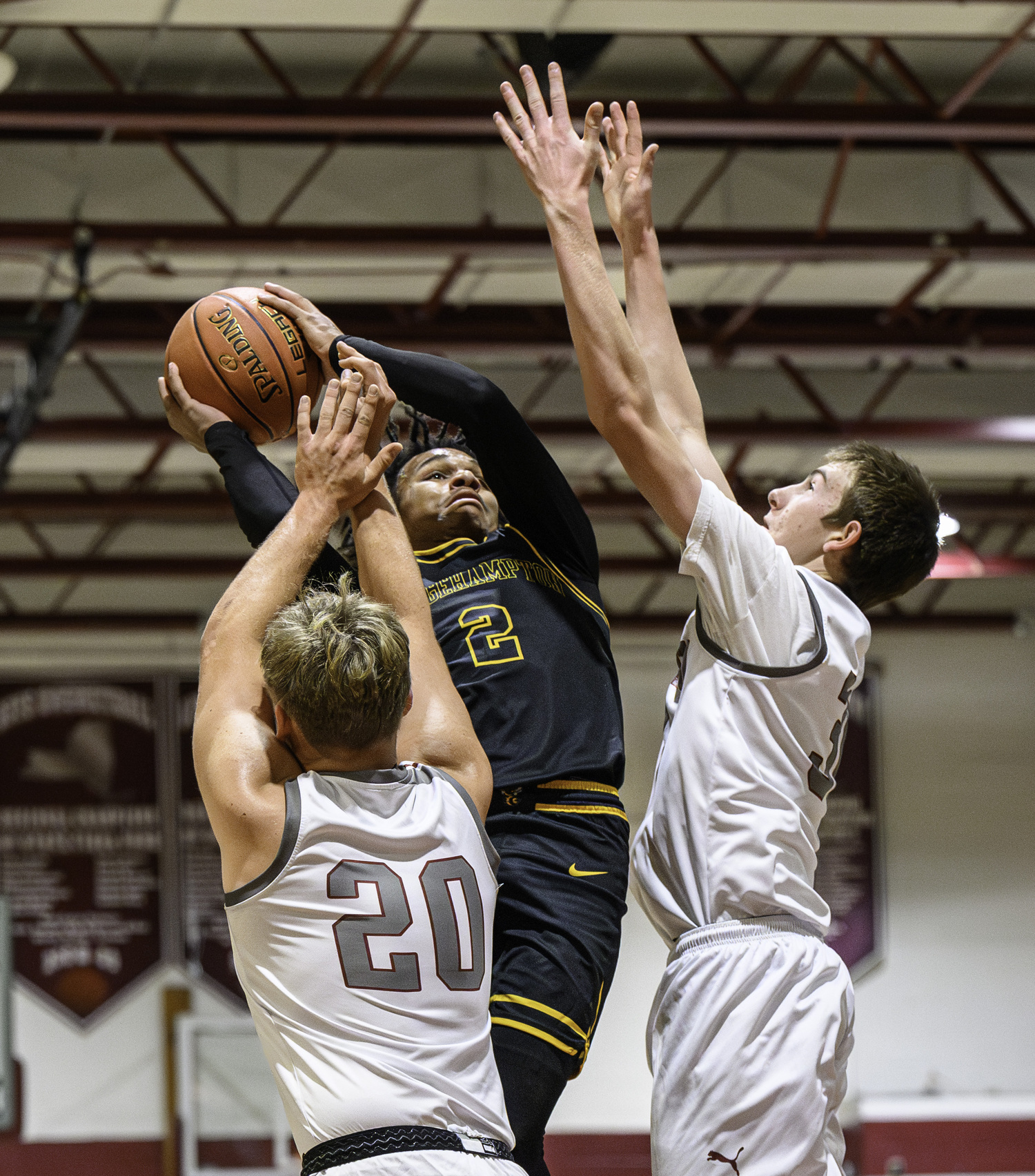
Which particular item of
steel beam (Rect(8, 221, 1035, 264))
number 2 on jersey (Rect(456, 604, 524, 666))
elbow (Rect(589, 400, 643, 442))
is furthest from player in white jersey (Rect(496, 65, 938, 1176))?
steel beam (Rect(8, 221, 1035, 264))

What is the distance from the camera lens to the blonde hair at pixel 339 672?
2562 mm

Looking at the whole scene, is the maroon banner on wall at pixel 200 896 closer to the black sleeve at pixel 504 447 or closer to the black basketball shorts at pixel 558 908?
the black sleeve at pixel 504 447

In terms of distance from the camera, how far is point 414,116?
7.71 m

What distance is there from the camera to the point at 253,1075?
14.8 m

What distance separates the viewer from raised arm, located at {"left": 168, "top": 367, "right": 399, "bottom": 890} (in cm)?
257

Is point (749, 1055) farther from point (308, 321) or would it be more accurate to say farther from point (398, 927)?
point (308, 321)

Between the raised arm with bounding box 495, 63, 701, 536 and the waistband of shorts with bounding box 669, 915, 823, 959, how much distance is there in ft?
2.53

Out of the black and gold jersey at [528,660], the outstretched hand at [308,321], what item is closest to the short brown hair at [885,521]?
the black and gold jersey at [528,660]

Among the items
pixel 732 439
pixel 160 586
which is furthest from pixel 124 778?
pixel 732 439

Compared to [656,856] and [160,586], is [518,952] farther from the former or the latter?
[160,586]

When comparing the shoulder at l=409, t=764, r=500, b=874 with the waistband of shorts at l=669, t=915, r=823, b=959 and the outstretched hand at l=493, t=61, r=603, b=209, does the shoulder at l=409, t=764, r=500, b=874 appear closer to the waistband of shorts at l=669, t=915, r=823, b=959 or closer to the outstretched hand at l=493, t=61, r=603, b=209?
the waistband of shorts at l=669, t=915, r=823, b=959

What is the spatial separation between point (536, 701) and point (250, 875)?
908mm

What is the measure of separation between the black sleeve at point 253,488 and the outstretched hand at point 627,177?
0.88m

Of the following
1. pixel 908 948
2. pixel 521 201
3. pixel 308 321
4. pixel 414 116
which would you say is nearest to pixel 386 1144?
pixel 308 321
